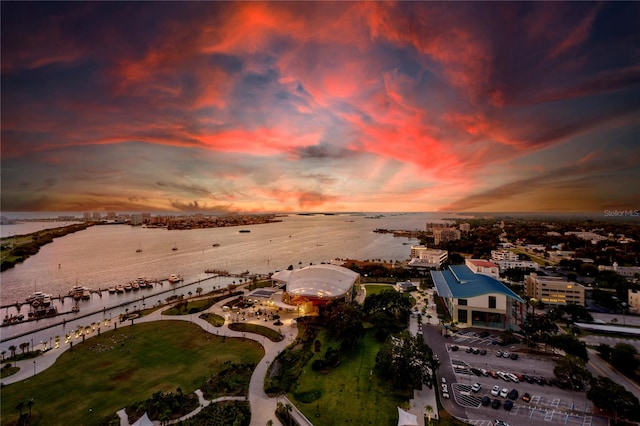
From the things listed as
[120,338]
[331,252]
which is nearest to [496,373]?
[120,338]

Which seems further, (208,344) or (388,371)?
(208,344)

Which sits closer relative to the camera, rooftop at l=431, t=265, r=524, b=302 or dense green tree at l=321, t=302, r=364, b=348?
dense green tree at l=321, t=302, r=364, b=348

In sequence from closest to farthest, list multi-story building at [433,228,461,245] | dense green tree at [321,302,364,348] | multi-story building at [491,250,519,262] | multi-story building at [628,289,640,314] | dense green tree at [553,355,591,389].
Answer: dense green tree at [553,355,591,389]
dense green tree at [321,302,364,348]
multi-story building at [628,289,640,314]
multi-story building at [491,250,519,262]
multi-story building at [433,228,461,245]

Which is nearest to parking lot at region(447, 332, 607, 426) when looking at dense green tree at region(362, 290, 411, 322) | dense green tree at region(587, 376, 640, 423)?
dense green tree at region(587, 376, 640, 423)

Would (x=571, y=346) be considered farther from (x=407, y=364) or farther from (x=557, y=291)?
(x=557, y=291)

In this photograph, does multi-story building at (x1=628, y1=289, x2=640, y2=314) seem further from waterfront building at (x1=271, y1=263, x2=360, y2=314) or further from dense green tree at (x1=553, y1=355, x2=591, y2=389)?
waterfront building at (x1=271, y1=263, x2=360, y2=314)

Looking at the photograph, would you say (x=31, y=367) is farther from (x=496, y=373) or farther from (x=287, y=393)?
(x=496, y=373)
